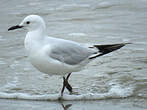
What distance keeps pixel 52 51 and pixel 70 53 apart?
13.1 inches

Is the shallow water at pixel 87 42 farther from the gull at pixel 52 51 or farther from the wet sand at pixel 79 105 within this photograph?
the gull at pixel 52 51

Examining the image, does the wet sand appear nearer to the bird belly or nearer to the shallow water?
the shallow water

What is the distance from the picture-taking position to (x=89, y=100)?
A: 5551mm

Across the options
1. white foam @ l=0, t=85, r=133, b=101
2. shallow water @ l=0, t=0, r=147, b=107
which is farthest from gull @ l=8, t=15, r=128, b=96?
shallow water @ l=0, t=0, r=147, b=107

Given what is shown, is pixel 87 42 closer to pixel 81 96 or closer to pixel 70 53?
pixel 70 53

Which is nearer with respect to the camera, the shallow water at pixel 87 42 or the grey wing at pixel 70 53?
the grey wing at pixel 70 53

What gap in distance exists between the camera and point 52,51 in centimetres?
556

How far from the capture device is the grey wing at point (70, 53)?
5629 mm

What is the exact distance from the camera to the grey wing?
5.63 meters

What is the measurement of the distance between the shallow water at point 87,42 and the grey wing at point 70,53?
1.45 feet

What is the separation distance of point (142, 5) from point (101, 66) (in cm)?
417

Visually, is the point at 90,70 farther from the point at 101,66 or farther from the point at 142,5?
the point at 142,5

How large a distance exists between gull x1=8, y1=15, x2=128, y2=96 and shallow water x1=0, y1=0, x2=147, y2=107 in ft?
1.25

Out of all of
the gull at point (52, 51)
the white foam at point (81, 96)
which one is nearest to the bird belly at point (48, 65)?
the gull at point (52, 51)
